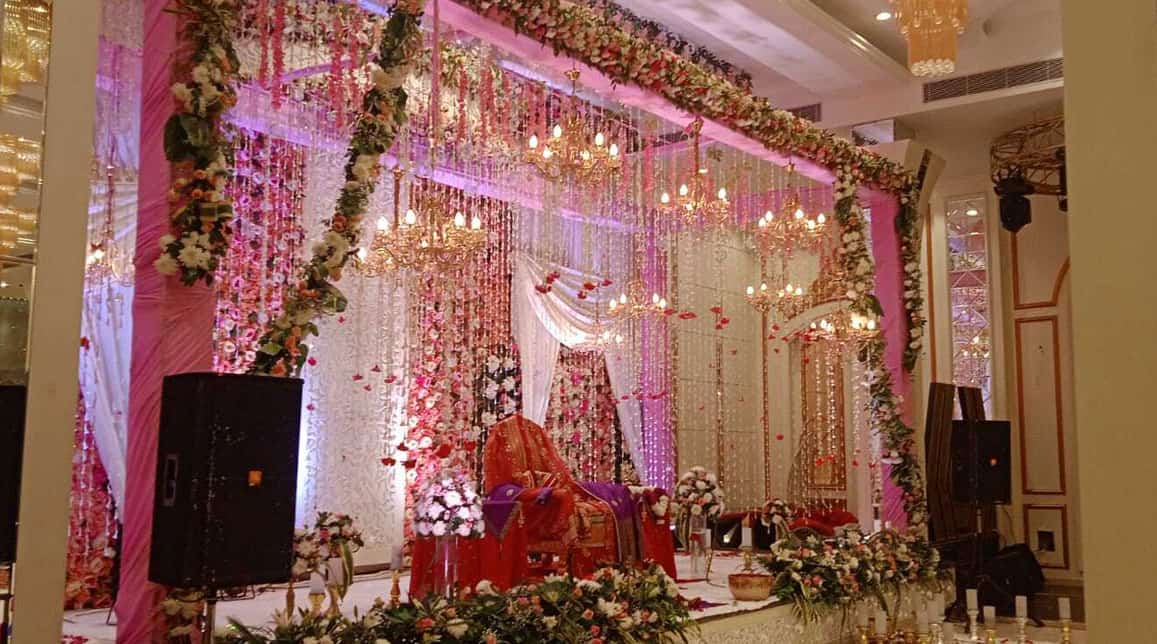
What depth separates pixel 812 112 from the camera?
11492 millimetres

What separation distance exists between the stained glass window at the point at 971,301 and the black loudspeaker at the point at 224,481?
32.8 feet

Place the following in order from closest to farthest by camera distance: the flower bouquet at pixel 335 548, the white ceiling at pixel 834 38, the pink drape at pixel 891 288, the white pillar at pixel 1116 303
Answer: the white pillar at pixel 1116 303 → the flower bouquet at pixel 335 548 → the white ceiling at pixel 834 38 → the pink drape at pixel 891 288

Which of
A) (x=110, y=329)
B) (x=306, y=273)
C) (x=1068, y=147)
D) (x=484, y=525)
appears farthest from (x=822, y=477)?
(x=1068, y=147)

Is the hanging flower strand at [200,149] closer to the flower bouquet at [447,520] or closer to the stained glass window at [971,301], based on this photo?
the flower bouquet at [447,520]

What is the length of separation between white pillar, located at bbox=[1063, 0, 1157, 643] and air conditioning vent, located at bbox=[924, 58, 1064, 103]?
9.94m

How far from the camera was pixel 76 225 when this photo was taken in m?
2.71

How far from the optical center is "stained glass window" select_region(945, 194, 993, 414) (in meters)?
12.4

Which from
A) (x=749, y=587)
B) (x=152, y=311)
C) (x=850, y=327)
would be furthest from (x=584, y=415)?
(x=152, y=311)

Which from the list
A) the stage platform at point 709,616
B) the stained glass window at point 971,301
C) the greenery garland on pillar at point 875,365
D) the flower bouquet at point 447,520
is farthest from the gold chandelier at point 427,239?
the stained glass window at point 971,301

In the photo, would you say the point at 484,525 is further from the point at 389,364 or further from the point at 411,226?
the point at 389,364

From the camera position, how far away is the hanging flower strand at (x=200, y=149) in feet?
13.9

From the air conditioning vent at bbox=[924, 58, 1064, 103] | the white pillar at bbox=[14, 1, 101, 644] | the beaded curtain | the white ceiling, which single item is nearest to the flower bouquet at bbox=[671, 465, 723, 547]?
the beaded curtain

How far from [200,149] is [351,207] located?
0.72 m

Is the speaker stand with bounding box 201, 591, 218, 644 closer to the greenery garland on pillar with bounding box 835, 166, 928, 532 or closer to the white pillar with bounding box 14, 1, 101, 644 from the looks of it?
the white pillar with bounding box 14, 1, 101, 644
